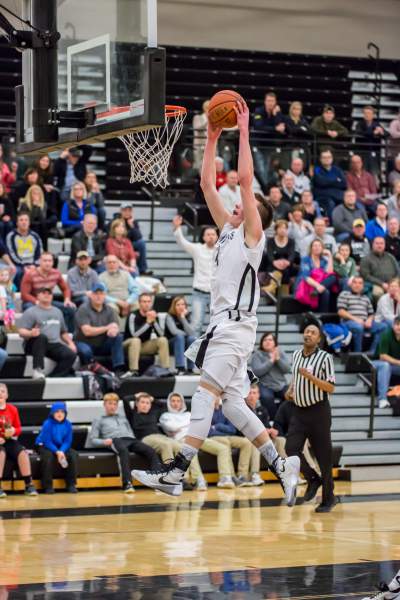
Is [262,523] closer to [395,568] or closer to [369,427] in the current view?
[395,568]

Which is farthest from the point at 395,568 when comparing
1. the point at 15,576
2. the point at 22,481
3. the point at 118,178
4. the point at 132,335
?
the point at 118,178

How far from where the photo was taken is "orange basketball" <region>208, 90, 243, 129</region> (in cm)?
748

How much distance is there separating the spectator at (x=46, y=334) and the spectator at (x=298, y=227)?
491 centimetres

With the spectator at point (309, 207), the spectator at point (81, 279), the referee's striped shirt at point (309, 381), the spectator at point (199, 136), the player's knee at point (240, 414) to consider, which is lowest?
the referee's striped shirt at point (309, 381)

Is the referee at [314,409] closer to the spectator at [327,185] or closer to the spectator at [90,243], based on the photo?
the spectator at [90,243]

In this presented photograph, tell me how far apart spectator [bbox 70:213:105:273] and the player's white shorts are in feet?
33.7

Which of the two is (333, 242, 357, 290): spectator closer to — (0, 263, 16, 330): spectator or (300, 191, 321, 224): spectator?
(300, 191, 321, 224): spectator

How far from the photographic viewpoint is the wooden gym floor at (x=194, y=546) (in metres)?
8.02

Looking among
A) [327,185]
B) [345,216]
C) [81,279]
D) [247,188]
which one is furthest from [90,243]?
[247,188]

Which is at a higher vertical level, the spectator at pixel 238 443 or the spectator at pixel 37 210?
the spectator at pixel 37 210

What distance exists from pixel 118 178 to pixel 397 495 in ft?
30.5

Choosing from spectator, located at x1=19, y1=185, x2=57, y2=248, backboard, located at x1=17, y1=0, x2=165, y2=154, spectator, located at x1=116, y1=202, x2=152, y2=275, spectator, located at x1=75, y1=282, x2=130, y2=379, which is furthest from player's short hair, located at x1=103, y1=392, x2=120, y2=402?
backboard, located at x1=17, y1=0, x2=165, y2=154

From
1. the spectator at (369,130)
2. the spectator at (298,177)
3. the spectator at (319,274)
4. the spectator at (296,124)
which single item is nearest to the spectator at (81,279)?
the spectator at (319,274)

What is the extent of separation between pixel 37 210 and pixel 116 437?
4.36 m
